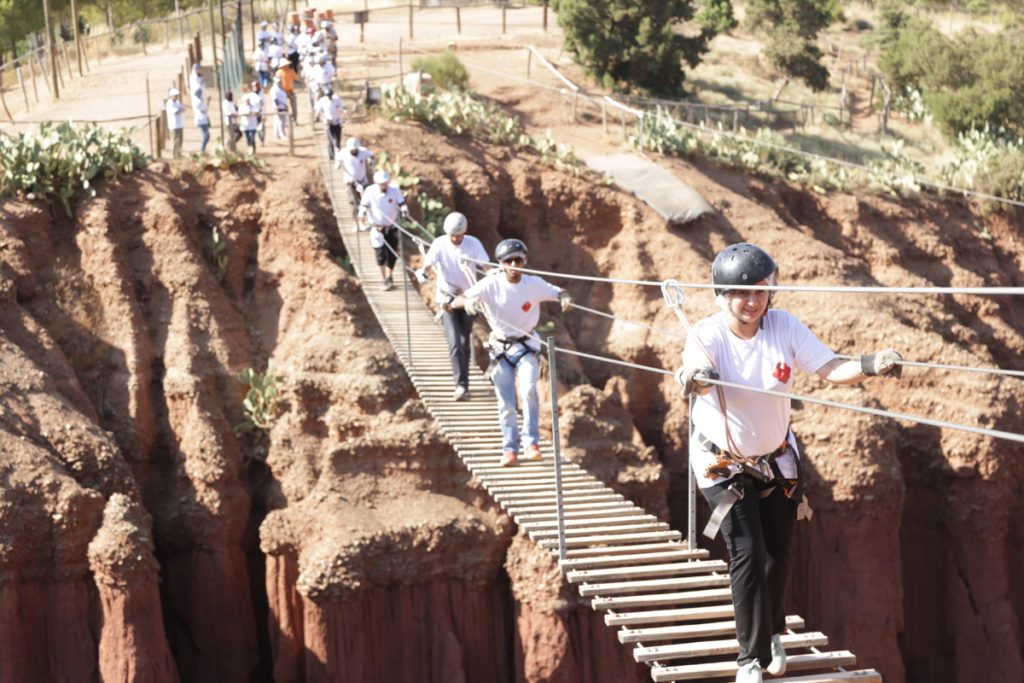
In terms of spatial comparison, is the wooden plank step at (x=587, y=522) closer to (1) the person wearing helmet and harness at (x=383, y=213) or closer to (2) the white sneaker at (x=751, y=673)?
(2) the white sneaker at (x=751, y=673)

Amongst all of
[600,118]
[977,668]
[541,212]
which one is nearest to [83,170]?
[541,212]

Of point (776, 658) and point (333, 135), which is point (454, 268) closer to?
point (776, 658)

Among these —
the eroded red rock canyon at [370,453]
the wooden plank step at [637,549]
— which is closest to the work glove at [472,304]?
the wooden plank step at [637,549]

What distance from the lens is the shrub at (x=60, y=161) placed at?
56.6ft

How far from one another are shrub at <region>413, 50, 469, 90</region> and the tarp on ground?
18.5ft

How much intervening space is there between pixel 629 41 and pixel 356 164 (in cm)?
1275

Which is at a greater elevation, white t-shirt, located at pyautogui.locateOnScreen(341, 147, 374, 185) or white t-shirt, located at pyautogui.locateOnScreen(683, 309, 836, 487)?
white t-shirt, located at pyautogui.locateOnScreen(683, 309, 836, 487)

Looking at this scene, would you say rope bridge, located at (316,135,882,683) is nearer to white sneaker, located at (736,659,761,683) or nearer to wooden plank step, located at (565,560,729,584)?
wooden plank step, located at (565,560,729,584)

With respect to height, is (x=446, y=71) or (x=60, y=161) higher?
(x=446, y=71)

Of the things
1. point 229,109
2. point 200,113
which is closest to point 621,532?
point 229,109

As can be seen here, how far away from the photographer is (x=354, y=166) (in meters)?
17.0

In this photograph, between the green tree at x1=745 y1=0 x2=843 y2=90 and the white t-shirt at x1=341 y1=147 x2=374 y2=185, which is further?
the green tree at x1=745 y1=0 x2=843 y2=90

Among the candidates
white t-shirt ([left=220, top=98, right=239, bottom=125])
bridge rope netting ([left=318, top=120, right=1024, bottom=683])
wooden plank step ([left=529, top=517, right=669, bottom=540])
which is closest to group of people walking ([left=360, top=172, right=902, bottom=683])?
bridge rope netting ([left=318, top=120, right=1024, bottom=683])

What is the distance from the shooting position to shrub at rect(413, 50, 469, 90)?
25875 mm
